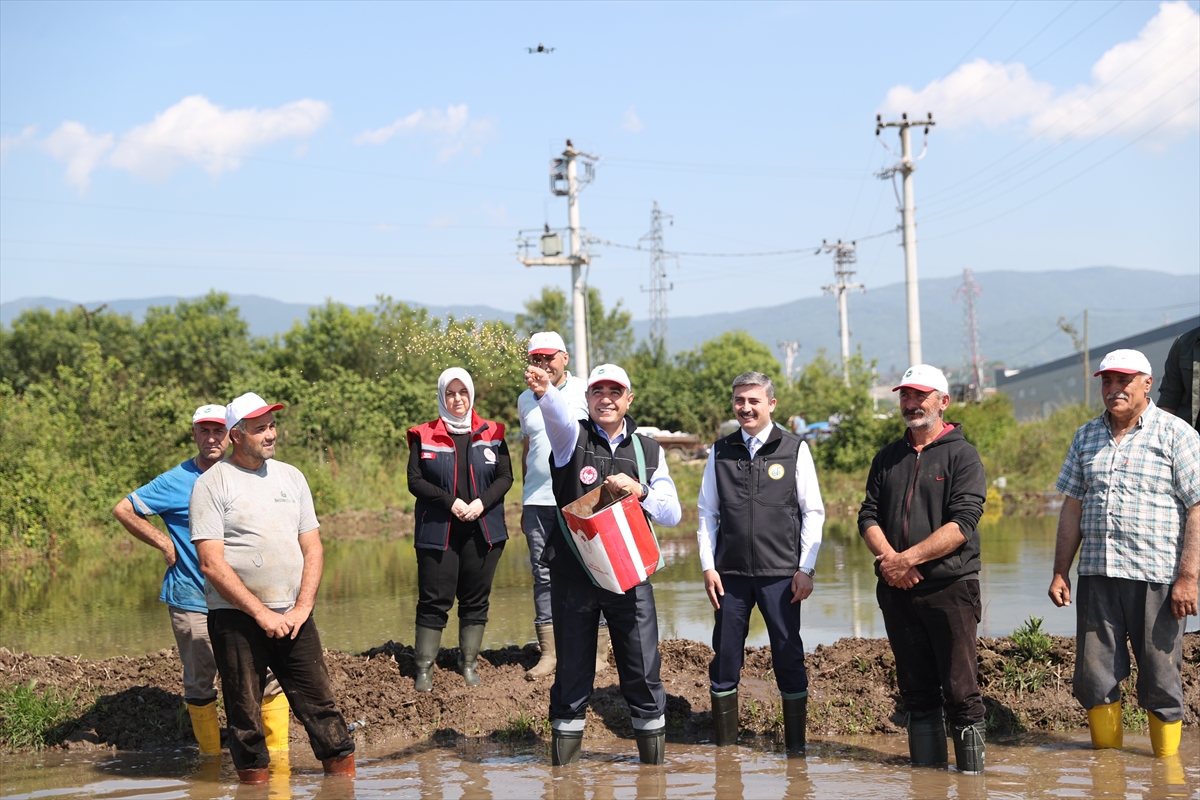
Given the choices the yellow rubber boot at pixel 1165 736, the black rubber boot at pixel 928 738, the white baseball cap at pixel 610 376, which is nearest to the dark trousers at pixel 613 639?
the white baseball cap at pixel 610 376

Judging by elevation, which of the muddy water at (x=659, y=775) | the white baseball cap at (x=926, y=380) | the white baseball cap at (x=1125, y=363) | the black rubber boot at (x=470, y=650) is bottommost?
the muddy water at (x=659, y=775)

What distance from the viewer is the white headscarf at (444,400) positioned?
23.7 feet

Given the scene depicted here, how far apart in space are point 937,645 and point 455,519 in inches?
126

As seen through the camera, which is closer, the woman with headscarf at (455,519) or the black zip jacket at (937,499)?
the black zip jacket at (937,499)

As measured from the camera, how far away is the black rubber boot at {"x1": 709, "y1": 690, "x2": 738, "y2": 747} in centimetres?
616

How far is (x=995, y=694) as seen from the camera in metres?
6.75

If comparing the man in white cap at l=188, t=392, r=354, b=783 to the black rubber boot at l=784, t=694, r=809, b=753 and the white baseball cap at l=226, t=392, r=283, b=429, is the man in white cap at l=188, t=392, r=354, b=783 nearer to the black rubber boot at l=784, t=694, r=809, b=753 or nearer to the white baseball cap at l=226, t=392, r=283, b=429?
the white baseball cap at l=226, t=392, r=283, b=429

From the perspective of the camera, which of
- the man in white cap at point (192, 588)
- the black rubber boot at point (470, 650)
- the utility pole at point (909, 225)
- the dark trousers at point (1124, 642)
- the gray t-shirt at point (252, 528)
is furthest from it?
the utility pole at point (909, 225)

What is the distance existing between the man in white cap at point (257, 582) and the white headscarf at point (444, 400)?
5.48ft

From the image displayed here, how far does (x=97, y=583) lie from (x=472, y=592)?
9.74 metres

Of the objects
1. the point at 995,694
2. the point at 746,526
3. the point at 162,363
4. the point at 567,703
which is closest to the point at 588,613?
the point at 567,703

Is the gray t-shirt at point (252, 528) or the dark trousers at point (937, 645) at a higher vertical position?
the gray t-shirt at point (252, 528)

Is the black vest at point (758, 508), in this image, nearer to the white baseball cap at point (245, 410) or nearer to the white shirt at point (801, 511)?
the white shirt at point (801, 511)

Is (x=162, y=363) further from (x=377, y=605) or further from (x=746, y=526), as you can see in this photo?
(x=746, y=526)
